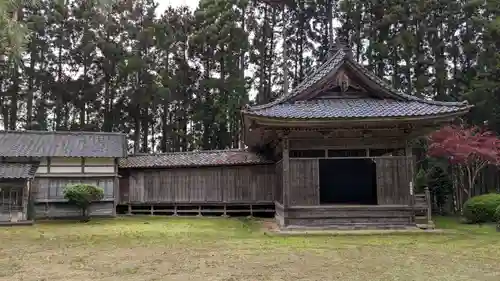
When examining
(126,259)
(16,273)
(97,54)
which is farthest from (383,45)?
(16,273)

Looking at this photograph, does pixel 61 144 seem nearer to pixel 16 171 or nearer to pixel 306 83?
pixel 16 171

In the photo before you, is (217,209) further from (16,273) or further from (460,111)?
(16,273)

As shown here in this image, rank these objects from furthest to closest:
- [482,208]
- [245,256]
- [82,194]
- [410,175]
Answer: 1. [82,194]
2. [482,208]
3. [410,175]
4. [245,256]

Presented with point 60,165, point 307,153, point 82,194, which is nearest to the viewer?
point 307,153

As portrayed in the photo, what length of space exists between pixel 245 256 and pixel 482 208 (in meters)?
10.7

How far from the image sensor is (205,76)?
29703 mm

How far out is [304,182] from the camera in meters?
12.6

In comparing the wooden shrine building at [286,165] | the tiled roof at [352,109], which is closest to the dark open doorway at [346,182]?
the wooden shrine building at [286,165]

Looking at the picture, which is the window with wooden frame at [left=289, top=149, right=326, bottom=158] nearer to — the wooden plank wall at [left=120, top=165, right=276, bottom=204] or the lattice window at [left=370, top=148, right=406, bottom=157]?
the lattice window at [left=370, top=148, right=406, bottom=157]

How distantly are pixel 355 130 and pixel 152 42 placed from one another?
66.3 feet

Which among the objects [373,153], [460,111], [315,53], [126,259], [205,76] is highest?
[315,53]

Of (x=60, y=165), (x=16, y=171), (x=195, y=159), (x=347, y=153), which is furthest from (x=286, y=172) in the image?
(x=60, y=165)

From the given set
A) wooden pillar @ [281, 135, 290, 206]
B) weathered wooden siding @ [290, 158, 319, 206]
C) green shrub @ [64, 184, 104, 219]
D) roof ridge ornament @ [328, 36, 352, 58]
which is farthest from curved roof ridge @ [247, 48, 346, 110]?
green shrub @ [64, 184, 104, 219]

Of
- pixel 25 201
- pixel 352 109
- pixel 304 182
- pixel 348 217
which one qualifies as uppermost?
pixel 352 109
